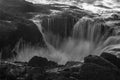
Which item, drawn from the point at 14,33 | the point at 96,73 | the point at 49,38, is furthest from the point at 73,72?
the point at 49,38

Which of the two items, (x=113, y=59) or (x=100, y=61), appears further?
(x=113, y=59)

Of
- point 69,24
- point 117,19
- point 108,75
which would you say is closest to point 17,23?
point 69,24

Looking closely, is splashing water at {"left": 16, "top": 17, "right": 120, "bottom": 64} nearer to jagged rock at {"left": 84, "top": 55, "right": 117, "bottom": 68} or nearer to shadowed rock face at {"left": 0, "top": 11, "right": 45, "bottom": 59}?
shadowed rock face at {"left": 0, "top": 11, "right": 45, "bottom": 59}

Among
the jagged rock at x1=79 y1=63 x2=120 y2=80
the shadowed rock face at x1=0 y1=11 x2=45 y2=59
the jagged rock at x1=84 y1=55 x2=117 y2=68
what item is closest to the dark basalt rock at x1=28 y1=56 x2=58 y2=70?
the jagged rock at x1=84 y1=55 x2=117 y2=68

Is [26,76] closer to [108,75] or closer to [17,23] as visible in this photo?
[108,75]

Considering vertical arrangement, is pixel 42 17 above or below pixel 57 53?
above

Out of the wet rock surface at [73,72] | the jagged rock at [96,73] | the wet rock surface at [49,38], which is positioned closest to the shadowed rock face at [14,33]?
the wet rock surface at [49,38]

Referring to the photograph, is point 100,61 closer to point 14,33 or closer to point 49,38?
point 14,33

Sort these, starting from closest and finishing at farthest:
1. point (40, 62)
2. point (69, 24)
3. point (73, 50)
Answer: point (40, 62) → point (73, 50) → point (69, 24)

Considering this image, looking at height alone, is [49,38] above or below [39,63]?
below

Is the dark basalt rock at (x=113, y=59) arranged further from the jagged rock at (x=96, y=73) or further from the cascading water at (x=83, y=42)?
the cascading water at (x=83, y=42)

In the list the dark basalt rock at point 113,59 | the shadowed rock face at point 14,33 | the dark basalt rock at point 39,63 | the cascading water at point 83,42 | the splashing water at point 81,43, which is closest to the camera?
the dark basalt rock at point 113,59
